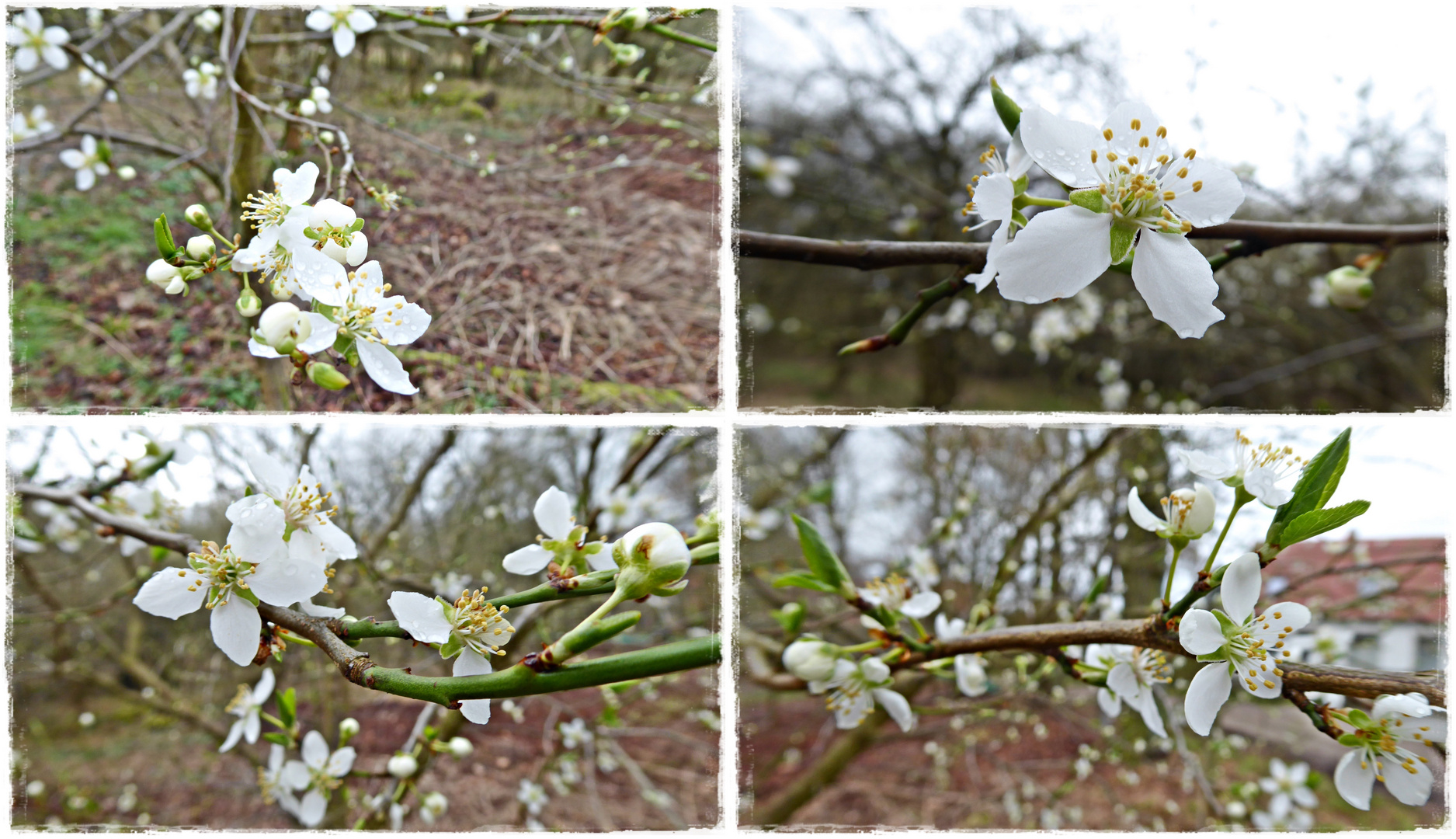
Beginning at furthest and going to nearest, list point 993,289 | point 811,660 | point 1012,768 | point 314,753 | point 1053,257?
point 1012,768 < point 993,289 < point 314,753 < point 811,660 < point 1053,257

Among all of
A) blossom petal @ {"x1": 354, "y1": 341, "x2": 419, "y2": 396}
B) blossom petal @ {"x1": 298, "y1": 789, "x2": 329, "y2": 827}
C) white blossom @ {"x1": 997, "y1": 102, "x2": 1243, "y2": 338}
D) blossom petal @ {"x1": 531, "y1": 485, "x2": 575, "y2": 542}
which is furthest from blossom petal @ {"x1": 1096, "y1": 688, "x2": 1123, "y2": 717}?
blossom petal @ {"x1": 298, "y1": 789, "x2": 329, "y2": 827}

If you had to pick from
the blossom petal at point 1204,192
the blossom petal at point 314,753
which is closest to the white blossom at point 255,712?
the blossom petal at point 314,753

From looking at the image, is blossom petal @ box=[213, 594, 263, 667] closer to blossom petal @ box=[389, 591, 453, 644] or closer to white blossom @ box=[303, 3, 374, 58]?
blossom petal @ box=[389, 591, 453, 644]

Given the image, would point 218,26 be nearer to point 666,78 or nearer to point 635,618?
point 666,78

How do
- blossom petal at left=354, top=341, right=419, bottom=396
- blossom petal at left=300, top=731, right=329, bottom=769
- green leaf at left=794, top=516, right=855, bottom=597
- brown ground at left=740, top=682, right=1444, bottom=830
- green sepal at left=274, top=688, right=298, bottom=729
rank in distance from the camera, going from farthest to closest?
brown ground at left=740, top=682, right=1444, bottom=830 → blossom petal at left=300, top=731, right=329, bottom=769 → green sepal at left=274, top=688, right=298, bottom=729 → green leaf at left=794, top=516, right=855, bottom=597 → blossom petal at left=354, top=341, right=419, bottom=396

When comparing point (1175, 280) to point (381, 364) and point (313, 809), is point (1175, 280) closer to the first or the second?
point (381, 364)

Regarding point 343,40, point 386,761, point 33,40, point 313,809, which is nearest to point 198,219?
point 343,40

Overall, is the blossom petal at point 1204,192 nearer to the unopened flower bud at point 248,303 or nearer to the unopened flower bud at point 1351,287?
the unopened flower bud at point 1351,287
